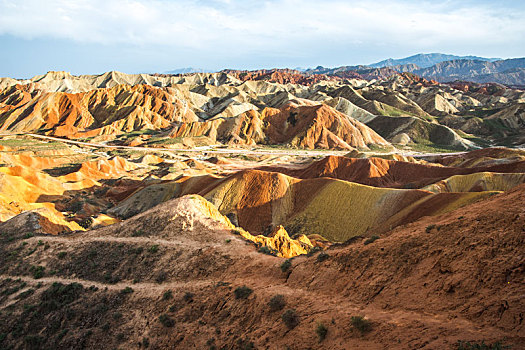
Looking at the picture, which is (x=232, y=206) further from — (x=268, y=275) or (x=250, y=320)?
(x=250, y=320)

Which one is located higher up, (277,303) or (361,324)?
(361,324)

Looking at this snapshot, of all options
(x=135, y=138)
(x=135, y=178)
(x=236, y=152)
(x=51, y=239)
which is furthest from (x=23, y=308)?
(x=135, y=138)

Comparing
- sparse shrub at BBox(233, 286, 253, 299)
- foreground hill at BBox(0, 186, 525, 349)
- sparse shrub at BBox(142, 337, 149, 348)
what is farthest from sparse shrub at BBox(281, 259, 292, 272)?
sparse shrub at BBox(142, 337, 149, 348)

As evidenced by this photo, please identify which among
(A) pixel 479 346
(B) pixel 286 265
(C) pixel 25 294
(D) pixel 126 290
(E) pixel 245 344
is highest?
(A) pixel 479 346

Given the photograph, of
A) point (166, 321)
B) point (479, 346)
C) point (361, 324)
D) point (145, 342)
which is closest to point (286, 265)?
point (166, 321)

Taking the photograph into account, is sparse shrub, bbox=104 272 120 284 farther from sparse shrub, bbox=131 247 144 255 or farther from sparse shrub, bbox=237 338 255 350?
sparse shrub, bbox=237 338 255 350

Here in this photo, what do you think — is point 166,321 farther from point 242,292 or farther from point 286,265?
point 286,265
